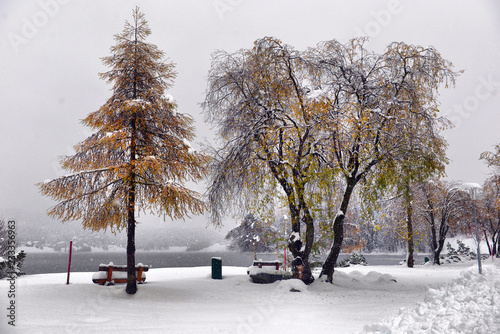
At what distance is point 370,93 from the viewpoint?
1376cm

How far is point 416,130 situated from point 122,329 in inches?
465

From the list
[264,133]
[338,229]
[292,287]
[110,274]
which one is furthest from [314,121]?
[110,274]

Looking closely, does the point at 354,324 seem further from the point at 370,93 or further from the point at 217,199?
the point at 370,93

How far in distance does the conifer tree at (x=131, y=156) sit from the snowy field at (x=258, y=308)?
72.0 inches

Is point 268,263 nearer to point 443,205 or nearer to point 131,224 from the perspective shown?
point 131,224

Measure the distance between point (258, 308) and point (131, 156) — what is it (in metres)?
6.28

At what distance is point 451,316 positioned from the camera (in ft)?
19.5

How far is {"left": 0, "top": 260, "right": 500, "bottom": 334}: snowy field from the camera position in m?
6.32

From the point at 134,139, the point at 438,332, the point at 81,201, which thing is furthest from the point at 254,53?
the point at 438,332

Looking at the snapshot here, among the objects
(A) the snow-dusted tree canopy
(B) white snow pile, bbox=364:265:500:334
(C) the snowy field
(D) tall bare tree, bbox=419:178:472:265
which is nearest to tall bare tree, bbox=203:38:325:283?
(A) the snow-dusted tree canopy

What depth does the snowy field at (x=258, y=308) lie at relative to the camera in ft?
20.7

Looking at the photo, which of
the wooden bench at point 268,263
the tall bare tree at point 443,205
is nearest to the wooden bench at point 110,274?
the wooden bench at point 268,263

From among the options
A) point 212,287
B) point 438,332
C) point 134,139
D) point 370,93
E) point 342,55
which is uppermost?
point 342,55

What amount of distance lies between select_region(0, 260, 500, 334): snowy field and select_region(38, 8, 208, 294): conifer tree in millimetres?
1829
